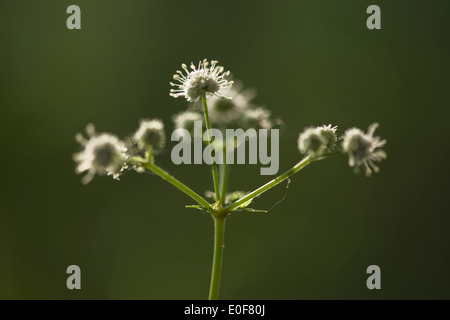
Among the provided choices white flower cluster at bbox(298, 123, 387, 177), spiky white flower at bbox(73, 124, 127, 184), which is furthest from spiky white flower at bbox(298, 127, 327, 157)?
spiky white flower at bbox(73, 124, 127, 184)

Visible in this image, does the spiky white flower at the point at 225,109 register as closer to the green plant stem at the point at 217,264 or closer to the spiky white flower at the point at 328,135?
the spiky white flower at the point at 328,135

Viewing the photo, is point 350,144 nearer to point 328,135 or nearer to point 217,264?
point 328,135

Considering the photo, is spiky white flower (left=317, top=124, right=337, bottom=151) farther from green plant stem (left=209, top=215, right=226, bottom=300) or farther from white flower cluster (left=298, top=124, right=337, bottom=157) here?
green plant stem (left=209, top=215, right=226, bottom=300)

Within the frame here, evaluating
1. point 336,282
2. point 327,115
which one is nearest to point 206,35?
point 327,115

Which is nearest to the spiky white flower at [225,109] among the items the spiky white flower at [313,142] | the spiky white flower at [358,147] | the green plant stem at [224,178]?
the green plant stem at [224,178]

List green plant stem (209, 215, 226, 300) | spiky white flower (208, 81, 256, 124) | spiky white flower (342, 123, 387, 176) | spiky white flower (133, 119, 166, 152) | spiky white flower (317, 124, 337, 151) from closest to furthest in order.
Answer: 1. green plant stem (209, 215, 226, 300)
2. spiky white flower (133, 119, 166, 152)
3. spiky white flower (342, 123, 387, 176)
4. spiky white flower (317, 124, 337, 151)
5. spiky white flower (208, 81, 256, 124)

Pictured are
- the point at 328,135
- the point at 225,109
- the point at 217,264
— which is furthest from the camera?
the point at 225,109

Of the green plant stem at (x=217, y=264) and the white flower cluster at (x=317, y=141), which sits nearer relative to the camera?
the green plant stem at (x=217, y=264)

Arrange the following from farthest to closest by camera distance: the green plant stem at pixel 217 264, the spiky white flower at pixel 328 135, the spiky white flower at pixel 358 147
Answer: the spiky white flower at pixel 328 135 → the spiky white flower at pixel 358 147 → the green plant stem at pixel 217 264

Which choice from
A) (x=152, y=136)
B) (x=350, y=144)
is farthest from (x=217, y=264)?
(x=350, y=144)

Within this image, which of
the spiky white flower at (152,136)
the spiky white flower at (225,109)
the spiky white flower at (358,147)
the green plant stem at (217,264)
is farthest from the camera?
the spiky white flower at (225,109)

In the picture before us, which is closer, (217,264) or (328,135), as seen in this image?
(217,264)
